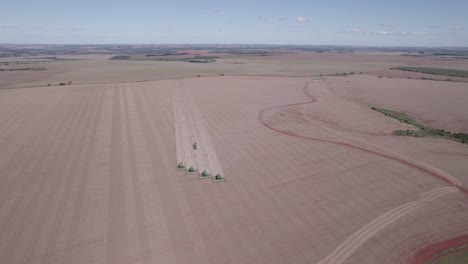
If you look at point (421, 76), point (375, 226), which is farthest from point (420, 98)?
point (375, 226)

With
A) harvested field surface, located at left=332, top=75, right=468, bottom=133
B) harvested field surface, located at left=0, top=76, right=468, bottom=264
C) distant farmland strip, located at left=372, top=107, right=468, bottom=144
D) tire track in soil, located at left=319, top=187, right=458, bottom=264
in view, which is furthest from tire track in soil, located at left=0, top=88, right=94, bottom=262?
harvested field surface, located at left=332, top=75, right=468, bottom=133

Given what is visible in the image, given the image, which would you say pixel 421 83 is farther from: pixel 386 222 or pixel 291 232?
pixel 291 232

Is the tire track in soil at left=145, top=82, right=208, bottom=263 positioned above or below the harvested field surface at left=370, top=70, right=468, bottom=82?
below

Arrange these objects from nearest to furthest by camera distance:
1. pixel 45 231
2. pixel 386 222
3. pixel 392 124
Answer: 1. pixel 45 231
2. pixel 386 222
3. pixel 392 124

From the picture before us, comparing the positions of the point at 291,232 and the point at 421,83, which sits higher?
the point at 421,83

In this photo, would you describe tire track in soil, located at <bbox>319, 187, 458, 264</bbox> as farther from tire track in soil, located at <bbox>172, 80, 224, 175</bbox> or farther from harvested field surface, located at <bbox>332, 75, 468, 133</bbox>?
harvested field surface, located at <bbox>332, 75, 468, 133</bbox>

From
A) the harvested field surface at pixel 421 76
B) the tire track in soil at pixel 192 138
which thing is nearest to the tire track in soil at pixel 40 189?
the tire track in soil at pixel 192 138

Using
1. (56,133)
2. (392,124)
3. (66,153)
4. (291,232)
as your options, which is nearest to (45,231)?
(66,153)

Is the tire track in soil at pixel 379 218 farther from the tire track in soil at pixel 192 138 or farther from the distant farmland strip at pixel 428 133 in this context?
the distant farmland strip at pixel 428 133
